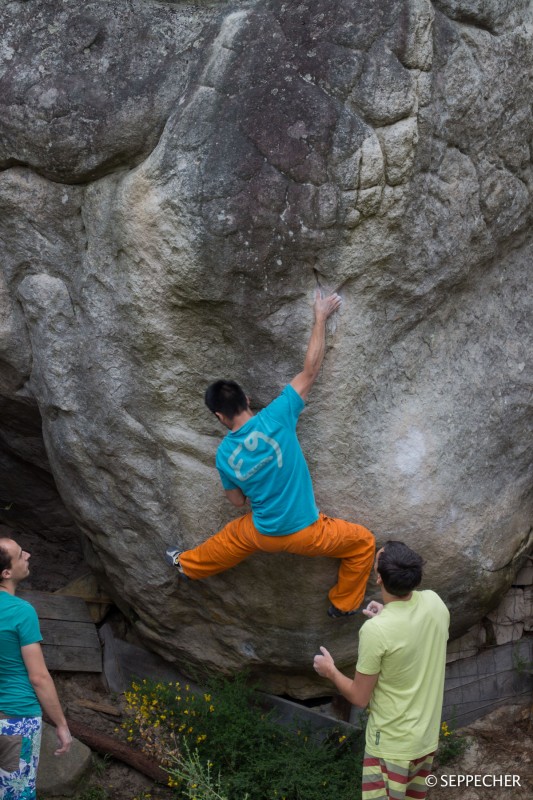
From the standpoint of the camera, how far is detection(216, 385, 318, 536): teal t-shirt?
3912 mm

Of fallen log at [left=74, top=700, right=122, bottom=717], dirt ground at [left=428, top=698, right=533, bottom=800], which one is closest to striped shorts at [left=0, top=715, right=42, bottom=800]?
fallen log at [left=74, top=700, right=122, bottom=717]

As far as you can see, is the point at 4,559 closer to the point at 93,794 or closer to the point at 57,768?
the point at 57,768

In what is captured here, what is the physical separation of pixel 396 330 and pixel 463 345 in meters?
0.43

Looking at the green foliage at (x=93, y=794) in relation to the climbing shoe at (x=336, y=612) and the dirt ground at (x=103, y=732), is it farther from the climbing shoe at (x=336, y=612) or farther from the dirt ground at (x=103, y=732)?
the climbing shoe at (x=336, y=612)

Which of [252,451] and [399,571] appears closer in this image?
[399,571]

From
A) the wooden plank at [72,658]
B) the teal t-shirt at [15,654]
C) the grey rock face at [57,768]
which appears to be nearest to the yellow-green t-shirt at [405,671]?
the teal t-shirt at [15,654]

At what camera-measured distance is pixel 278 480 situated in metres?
3.96

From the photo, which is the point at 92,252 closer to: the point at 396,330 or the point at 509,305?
the point at 396,330

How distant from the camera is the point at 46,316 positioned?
14.6ft

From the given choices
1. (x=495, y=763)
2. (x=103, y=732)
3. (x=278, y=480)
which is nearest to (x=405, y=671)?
(x=278, y=480)

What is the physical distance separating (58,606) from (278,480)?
2198 mm

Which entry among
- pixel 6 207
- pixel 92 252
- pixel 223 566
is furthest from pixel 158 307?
pixel 223 566

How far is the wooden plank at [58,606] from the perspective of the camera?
17.9 ft

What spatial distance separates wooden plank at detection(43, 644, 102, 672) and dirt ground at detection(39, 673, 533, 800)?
0.22m
